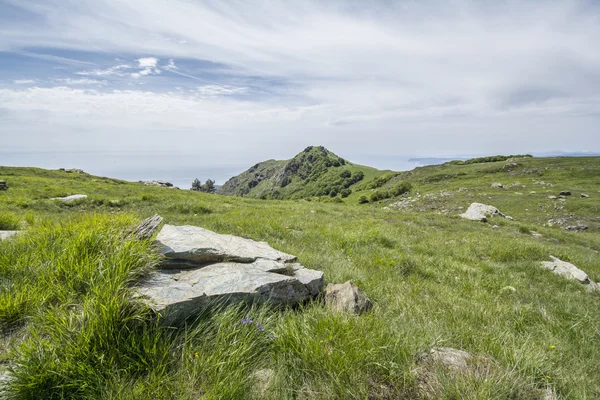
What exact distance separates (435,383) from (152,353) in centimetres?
309

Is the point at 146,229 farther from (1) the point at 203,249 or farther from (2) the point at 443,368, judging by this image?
(2) the point at 443,368

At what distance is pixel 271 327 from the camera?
13.6ft

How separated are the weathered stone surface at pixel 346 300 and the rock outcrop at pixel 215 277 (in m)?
0.38

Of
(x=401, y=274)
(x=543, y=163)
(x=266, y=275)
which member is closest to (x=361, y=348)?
(x=266, y=275)

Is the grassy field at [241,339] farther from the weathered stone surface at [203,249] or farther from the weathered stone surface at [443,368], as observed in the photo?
the weathered stone surface at [203,249]

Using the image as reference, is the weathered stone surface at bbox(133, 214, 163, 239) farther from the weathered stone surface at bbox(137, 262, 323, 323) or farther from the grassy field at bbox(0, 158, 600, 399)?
the weathered stone surface at bbox(137, 262, 323, 323)

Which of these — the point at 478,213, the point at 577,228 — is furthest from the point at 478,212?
the point at 577,228

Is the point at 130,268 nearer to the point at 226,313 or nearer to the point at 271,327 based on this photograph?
the point at 226,313

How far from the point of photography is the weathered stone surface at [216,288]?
385 cm

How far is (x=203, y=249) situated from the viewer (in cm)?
555

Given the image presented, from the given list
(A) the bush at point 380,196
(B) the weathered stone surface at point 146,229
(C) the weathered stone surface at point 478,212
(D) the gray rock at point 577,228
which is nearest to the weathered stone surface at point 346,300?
(B) the weathered stone surface at point 146,229

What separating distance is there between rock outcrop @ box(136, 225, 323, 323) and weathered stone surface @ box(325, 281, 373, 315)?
1.26 feet

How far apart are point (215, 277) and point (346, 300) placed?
229 cm

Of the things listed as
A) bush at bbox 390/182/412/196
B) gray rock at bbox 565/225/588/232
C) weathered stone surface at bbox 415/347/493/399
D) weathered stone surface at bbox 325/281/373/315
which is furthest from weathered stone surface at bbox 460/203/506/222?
bush at bbox 390/182/412/196
